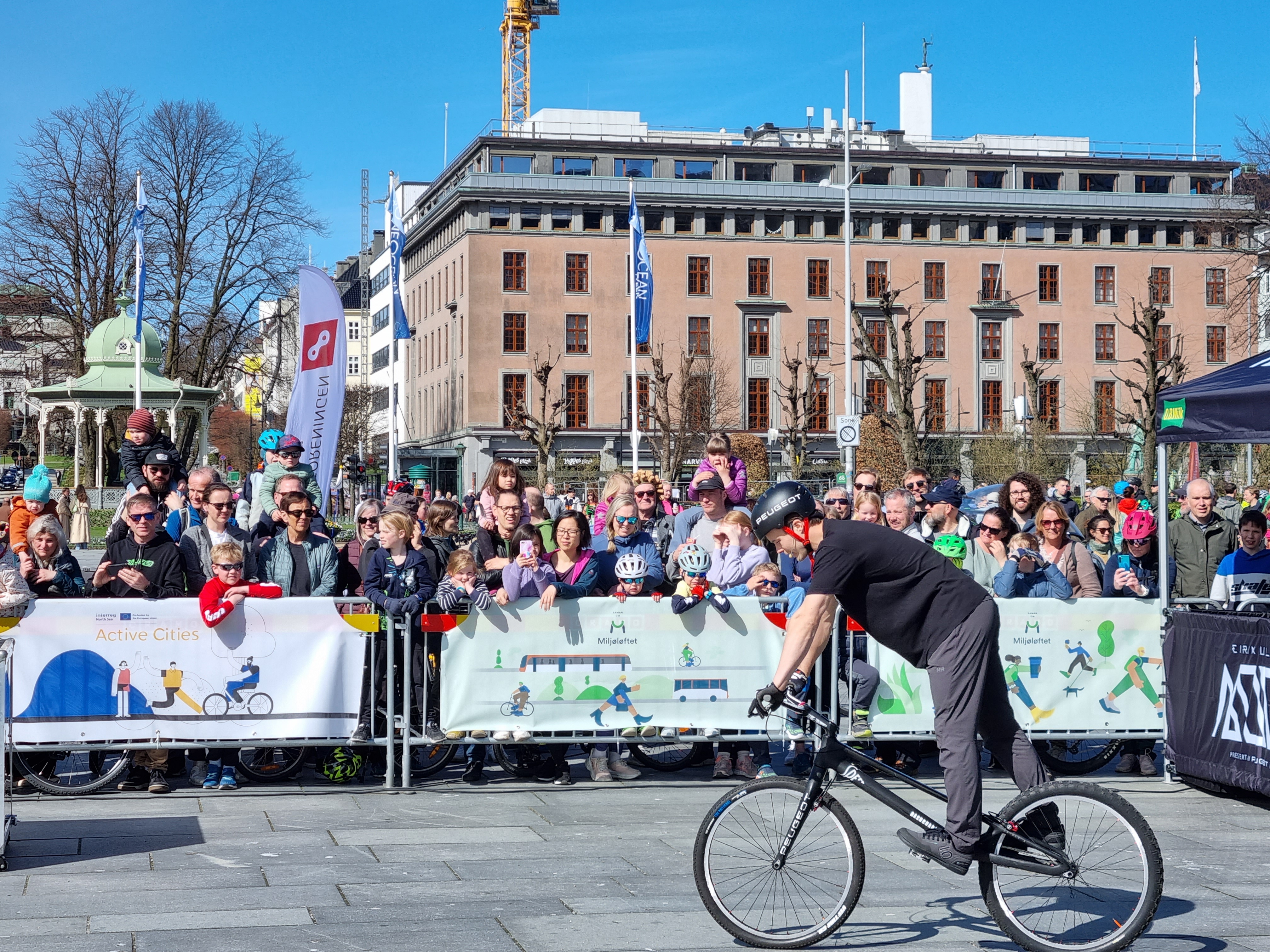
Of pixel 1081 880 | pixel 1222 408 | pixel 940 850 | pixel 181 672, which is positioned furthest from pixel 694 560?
pixel 1081 880

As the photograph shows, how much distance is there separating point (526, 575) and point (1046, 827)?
4.69 meters

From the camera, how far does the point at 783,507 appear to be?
5.92 meters

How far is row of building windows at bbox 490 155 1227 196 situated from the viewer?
8244 cm

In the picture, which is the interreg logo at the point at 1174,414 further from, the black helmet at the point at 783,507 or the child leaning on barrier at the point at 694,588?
the black helmet at the point at 783,507

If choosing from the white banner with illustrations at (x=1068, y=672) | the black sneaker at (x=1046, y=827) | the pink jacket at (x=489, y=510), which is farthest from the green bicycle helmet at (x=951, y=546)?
the black sneaker at (x=1046, y=827)

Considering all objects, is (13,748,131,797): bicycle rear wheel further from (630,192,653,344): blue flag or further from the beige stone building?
the beige stone building

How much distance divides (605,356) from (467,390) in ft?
25.6

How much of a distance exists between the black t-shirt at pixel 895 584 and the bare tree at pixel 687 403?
2178 inches

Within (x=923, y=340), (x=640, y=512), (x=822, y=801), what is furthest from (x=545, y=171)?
(x=822, y=801)

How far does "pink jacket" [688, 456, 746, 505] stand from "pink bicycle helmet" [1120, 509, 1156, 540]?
3019 mm

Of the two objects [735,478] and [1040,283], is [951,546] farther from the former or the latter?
[1040,283]

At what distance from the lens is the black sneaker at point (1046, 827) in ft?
19.7

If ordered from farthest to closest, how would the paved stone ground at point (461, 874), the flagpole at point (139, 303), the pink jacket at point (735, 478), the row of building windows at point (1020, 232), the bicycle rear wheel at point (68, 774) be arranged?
the row of building windows at point (1020, 232) → the flagpole at point (139, 303) → the pink jacket at point (735, 478) → the bicycle rear wheel at point (68, 774) → the paved stone ground at point (461, 874)

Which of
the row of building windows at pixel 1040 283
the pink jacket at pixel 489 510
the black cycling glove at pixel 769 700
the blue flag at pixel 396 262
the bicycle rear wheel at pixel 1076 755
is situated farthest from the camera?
the row of building windows at pixel 1040 283
